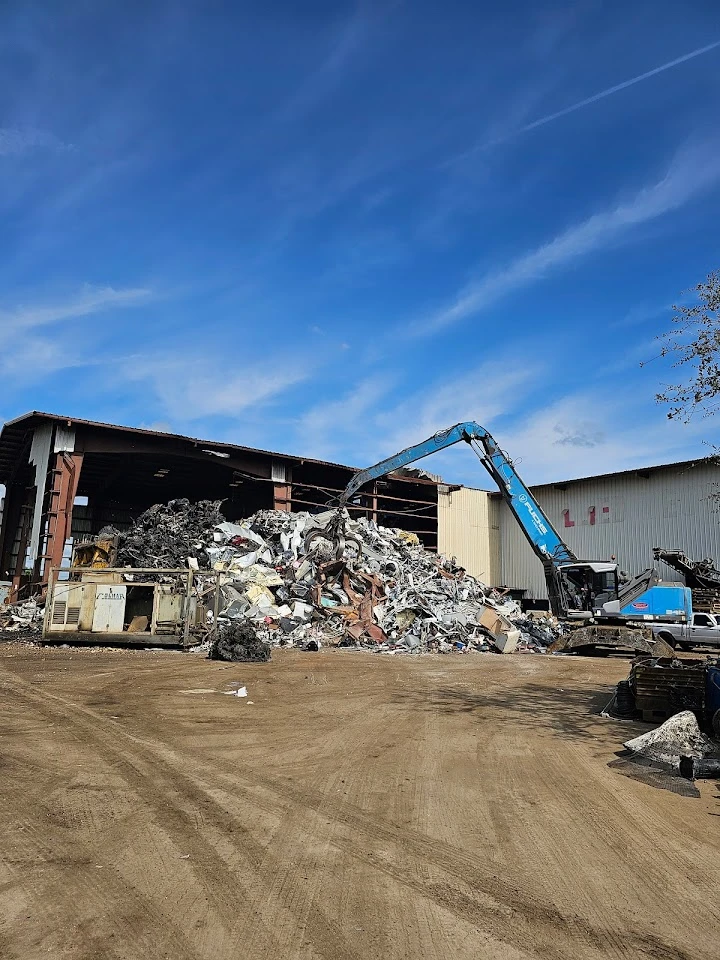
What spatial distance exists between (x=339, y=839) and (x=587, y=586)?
62.7 ft

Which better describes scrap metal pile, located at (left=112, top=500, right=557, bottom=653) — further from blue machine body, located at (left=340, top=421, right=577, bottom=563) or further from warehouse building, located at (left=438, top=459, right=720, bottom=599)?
warehouse building, located at (left=438, top=459, right=720, bottom=599)

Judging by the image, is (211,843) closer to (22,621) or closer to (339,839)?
(339,839)

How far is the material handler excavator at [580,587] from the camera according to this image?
20.1 m

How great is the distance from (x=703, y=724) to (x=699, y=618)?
1485cm

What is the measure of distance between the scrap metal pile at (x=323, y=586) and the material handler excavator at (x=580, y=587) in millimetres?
1097

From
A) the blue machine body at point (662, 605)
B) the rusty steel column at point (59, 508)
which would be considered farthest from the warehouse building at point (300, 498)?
the blue machine body at point (662, 605)

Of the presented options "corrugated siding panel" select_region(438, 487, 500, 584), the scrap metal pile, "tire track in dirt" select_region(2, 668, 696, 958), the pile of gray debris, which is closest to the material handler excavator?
the scrap metal pile

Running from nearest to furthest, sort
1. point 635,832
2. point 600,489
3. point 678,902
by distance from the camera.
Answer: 1. point 678,902
2. point 635,832
3. point 600,489

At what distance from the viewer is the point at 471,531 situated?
3688 cm

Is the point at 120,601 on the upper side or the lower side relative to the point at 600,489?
lower

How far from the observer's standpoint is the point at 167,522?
25.7 metres

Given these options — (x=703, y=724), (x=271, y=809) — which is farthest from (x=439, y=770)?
(x=703, y=724)

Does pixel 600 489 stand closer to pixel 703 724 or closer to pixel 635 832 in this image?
pixel 703 724

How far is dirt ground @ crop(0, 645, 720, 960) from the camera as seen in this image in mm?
3332
